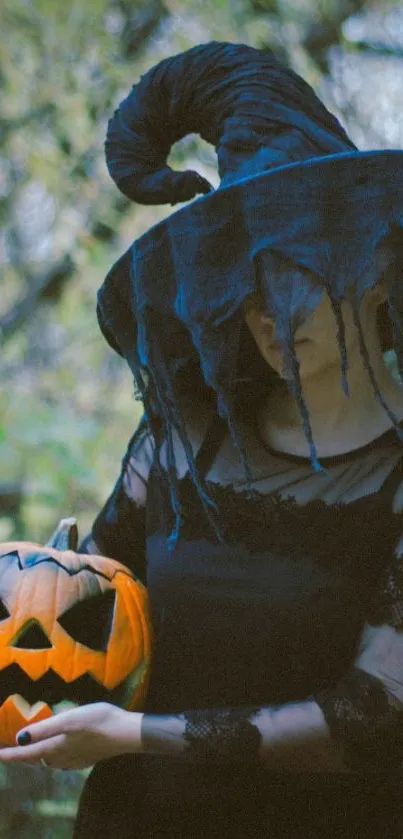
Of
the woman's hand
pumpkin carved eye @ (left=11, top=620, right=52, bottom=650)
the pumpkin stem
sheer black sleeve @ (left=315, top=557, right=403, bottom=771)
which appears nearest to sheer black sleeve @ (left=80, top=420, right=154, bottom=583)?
the pumpkin stem

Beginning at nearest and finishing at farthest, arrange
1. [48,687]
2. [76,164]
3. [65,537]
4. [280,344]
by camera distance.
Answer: [280,344] → [48,687] → [65,537] → [76,164]

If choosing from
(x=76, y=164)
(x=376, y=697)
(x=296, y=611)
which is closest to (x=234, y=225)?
(x=296, y=611)

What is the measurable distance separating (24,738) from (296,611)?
1.60 feet

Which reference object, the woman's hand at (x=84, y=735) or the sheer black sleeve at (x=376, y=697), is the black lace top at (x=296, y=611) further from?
the woman's hand at (x=84, y=735)

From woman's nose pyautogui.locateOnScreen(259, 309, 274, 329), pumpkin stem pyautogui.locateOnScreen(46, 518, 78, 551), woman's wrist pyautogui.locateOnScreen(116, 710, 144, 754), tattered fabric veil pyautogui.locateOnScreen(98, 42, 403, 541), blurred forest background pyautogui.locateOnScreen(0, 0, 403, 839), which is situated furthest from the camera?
blurred forest background pyautogui.locateOnScreen(0, 0, 403, 839)

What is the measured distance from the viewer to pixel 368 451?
1649 mm

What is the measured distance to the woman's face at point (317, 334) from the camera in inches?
62.2

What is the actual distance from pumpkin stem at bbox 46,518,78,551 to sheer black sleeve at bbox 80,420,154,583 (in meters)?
0.06

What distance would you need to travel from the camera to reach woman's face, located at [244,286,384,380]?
1.58 metres

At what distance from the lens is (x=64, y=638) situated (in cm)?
173

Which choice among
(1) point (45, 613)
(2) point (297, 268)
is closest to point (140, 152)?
(2) point (297, 268)

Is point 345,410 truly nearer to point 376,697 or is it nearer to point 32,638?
point 376,697

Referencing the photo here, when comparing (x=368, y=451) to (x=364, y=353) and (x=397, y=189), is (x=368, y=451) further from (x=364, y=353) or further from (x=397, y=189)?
(x=397, y=189)

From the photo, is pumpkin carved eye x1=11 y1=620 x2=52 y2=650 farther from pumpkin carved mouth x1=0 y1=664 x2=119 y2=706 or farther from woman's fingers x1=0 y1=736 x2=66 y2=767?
woman's fingers x1=0 y1=736 x2=66 y2=767
